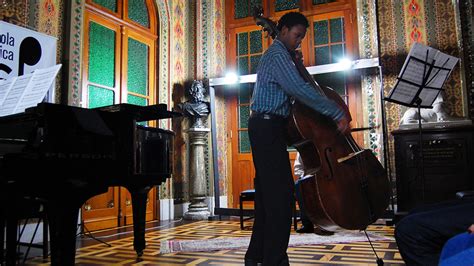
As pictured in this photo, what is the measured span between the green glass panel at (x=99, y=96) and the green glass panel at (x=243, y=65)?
7.06 feet

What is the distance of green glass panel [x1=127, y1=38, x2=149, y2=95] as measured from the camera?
5539 mm

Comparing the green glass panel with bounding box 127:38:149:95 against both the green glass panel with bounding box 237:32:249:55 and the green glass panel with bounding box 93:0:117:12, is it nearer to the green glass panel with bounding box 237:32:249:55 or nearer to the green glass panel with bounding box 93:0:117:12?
the green glass panel with bounding box 93:0:117:12

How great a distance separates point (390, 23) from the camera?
5.41 m

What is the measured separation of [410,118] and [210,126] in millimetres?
2828

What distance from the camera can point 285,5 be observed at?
20.7ft

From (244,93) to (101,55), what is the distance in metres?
2.24

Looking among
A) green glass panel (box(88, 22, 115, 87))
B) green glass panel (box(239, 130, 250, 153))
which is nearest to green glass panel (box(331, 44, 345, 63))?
green glass panel (box(239, 130, 250, 153))

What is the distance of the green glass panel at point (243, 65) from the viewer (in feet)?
21.1

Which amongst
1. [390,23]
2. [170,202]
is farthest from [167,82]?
[390,23]

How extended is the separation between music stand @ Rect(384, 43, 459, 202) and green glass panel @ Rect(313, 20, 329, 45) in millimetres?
2514

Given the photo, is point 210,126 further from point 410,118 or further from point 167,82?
point 410,118

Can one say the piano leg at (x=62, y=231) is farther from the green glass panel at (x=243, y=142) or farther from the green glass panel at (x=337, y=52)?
the green glass panel at (x=337, y=52)

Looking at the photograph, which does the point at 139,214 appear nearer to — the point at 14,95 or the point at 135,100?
the point at 14,95

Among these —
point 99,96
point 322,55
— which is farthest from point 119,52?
point 322,55
